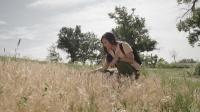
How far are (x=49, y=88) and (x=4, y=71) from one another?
3.31ft

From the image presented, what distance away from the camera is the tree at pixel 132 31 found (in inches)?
3101

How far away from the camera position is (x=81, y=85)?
5691mm

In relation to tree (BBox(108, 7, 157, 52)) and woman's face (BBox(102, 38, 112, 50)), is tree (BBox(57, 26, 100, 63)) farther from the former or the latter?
woman's face (BBox(102, 38, 112, 50))

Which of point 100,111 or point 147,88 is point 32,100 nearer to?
point 100,111

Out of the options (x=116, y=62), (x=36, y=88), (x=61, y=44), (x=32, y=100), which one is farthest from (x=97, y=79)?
(x=61, y=44)

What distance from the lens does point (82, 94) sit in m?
4.81

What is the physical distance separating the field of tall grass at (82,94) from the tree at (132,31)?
235 feet

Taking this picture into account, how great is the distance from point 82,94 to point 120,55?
4794 mm

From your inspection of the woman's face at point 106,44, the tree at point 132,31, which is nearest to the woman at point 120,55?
the woman's face at point 106,44

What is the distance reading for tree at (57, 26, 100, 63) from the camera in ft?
304

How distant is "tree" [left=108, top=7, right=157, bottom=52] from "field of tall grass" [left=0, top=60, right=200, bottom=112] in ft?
235

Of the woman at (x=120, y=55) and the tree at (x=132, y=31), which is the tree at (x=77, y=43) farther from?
the woman at (x=120, y=55)

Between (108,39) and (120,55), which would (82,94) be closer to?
(108,39)

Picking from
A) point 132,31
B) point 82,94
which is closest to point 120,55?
point 82,94
